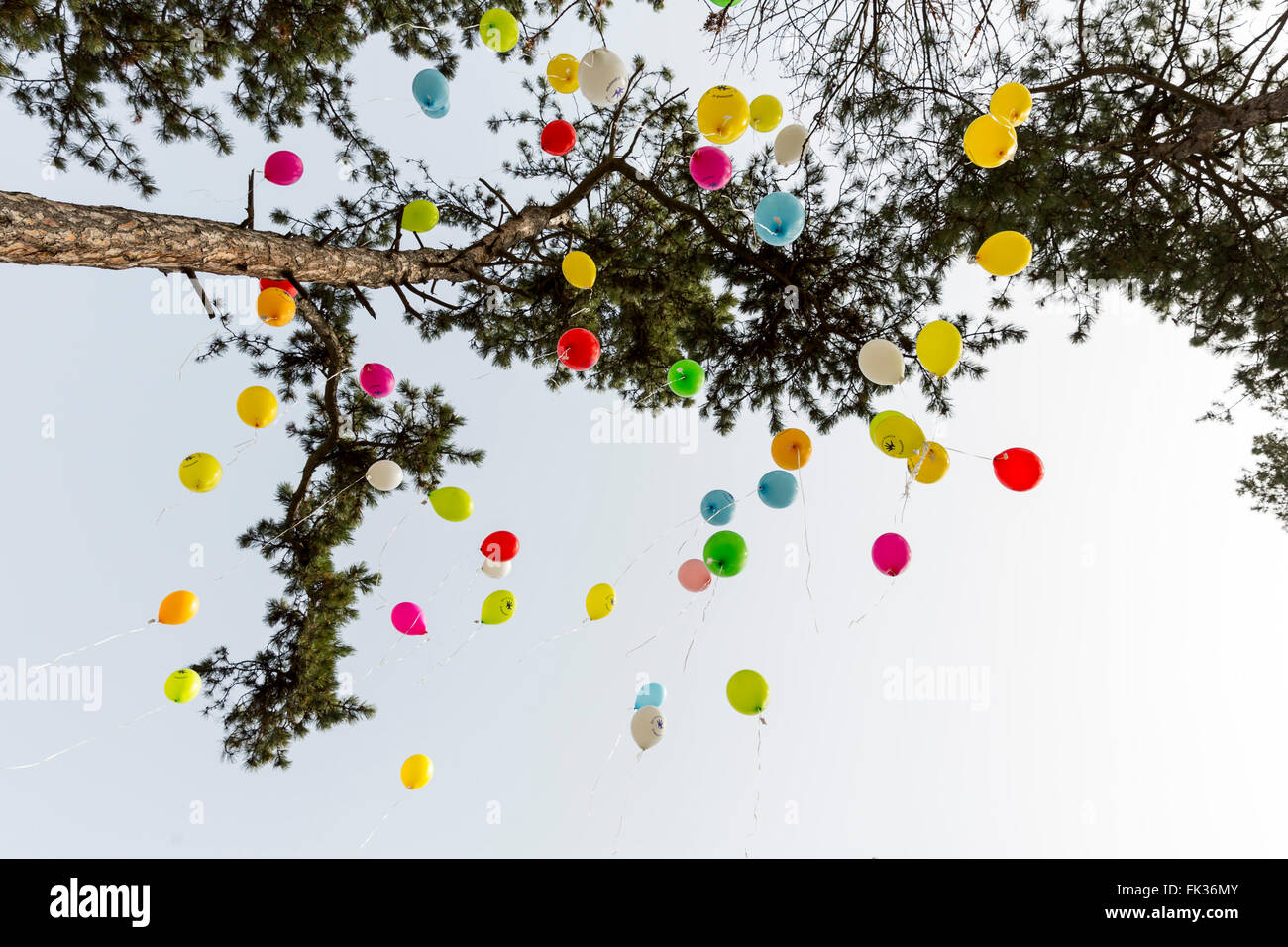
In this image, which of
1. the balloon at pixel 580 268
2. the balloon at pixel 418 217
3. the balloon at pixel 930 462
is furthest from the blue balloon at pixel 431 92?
the balloon at pixel 930 462

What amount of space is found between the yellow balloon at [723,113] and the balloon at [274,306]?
2214 millimetres

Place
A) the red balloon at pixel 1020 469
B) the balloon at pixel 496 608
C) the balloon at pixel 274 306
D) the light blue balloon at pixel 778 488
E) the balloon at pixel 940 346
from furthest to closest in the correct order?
the balloon at pixel 496 608 < the light blue balloon at pixel 778 488 < the balloon at pixel 274 306 < the red balloon at pixel 1020 469 < the balloon at pixel 940 346

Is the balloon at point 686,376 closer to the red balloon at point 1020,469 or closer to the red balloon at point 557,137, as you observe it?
the red balloon at point 557,137

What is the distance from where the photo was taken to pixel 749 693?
252 centimetres

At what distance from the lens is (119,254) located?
77.0 inches

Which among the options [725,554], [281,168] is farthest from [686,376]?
[281,168]

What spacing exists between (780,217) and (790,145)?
67 centimetres

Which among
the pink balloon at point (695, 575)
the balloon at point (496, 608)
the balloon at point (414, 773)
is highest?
the pink balloon at point (695, 575)

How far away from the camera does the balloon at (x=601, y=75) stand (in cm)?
249

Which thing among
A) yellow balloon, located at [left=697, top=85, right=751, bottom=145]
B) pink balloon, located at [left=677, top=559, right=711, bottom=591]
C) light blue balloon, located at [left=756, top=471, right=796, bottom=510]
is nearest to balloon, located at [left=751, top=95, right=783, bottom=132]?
yellow balloon, located at [left=697, top=85, right=751, bottom=145]

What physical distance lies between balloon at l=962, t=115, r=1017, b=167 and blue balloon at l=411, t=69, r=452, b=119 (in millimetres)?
2836
